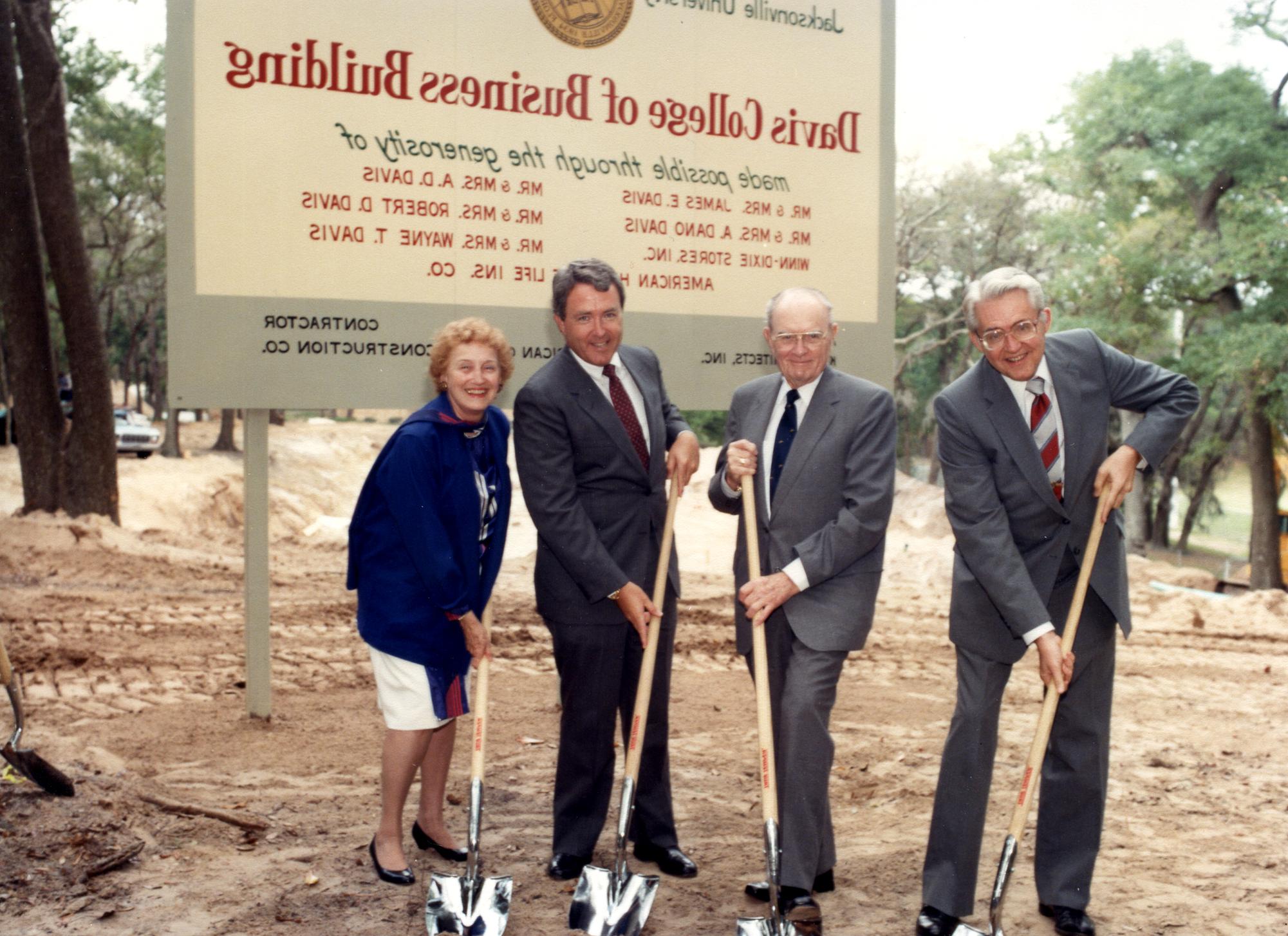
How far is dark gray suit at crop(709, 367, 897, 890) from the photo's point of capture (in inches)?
146

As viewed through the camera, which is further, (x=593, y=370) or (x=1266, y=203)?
(x=1266, y=203)

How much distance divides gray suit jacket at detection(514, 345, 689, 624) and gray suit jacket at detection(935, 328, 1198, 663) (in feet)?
3.38

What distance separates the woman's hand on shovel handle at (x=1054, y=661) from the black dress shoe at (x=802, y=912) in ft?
3.29

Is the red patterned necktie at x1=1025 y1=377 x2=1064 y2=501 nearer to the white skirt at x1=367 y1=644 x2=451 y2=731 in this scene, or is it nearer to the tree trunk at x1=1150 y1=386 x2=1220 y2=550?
the white skirt at x1=367 y1=644 x2=451 y2=731

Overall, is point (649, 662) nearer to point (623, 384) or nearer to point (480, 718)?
point (480, 718)

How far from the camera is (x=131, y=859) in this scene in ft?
13.6

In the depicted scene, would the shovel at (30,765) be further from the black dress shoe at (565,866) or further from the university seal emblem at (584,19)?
the university seal emblem at (584,19)

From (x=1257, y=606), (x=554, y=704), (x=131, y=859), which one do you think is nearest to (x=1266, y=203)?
(x=1257, y=606)

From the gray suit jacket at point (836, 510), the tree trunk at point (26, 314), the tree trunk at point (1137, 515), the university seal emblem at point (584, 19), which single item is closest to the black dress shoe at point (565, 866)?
the gray suit jacket at point (836, 510)

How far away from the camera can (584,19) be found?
19.8 ft

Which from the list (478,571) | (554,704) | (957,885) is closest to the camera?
(957,885)

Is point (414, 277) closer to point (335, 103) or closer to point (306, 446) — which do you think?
point (335, 103)

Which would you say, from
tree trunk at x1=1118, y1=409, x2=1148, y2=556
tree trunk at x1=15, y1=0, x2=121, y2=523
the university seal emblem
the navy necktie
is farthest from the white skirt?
tree trunk at x1=1118, y1=409, x2=1148, y2=556

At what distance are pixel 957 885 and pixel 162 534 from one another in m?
13.2
